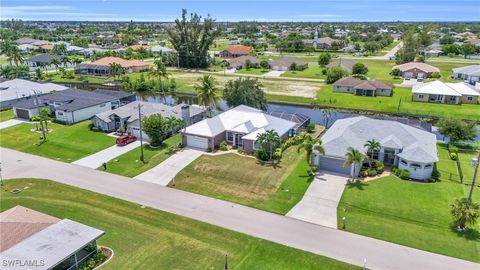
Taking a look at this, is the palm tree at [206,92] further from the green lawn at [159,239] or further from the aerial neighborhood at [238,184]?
the green lawn at [159,239]

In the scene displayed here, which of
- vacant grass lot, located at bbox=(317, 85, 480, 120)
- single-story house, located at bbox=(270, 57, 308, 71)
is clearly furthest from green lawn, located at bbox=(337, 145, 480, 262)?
single-story house, located at bbox=(270, 57, 308, 71)

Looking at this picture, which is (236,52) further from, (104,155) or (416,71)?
(104,155)

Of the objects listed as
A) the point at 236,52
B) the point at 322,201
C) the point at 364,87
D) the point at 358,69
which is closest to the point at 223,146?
the point at 322,201

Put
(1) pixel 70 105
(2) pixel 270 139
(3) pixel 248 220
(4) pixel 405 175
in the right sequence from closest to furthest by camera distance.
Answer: (3) pixel 248 220
(4) pixel 405 175
(2) pixel 270 139
(1) pixel 70 105

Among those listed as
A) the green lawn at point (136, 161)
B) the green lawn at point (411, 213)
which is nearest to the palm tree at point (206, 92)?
the green lawn at point (136, 161)

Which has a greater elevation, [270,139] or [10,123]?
[270,139]
